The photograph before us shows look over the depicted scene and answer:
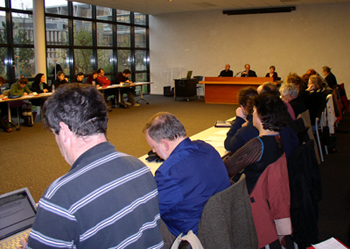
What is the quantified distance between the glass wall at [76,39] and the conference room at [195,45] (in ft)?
0.12

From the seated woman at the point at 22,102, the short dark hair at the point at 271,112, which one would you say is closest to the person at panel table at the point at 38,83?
the seated woman at the point at 22,102

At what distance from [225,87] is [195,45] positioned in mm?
3281

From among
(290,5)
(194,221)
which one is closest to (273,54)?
(290,5)

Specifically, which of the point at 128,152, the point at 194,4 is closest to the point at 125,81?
the point at 194,4

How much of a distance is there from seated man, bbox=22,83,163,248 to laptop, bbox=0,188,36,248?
18.5 inches

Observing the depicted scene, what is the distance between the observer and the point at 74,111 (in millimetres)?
1154

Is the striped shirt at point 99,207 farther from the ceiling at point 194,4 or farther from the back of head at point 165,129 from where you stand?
the ceiling at point 194,4

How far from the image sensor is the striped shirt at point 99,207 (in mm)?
958

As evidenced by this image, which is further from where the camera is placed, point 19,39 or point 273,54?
point 273,54

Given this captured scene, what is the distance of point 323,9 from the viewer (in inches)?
453

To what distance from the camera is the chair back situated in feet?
4.90

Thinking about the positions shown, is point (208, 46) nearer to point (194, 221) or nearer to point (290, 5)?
point (290, 5)

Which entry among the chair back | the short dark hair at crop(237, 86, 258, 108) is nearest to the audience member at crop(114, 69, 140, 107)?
the short dark hair at crop(237, 86, 258, 108)

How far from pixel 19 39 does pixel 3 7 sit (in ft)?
2.97
